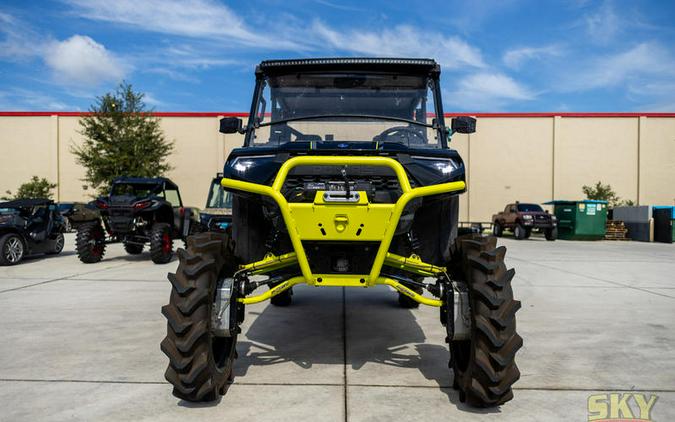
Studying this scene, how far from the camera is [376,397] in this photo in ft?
11.5

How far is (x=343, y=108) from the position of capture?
4.39 m

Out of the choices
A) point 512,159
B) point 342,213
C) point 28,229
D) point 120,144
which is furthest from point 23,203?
point 512,159

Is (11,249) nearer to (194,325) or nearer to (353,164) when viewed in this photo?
(194,325)

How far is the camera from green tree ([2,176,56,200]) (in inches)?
1211

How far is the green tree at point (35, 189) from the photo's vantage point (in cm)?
3075

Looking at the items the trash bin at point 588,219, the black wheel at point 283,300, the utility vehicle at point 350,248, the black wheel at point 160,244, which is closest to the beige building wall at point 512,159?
the trash bin at point 588,219

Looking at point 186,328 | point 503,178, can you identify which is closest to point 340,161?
point 186,328

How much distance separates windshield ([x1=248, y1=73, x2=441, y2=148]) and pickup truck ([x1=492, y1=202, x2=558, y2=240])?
2054 cm

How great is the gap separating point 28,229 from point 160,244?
324 centimetres

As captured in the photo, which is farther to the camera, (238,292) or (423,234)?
(423,234)

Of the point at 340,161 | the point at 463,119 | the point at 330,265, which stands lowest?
the point at 330,265

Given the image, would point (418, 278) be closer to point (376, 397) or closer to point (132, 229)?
point (376, 397)

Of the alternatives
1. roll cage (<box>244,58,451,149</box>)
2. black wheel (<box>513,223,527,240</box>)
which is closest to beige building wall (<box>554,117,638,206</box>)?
black wheel (<box>513,223,527,240</box>)

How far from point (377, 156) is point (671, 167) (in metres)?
36.9
